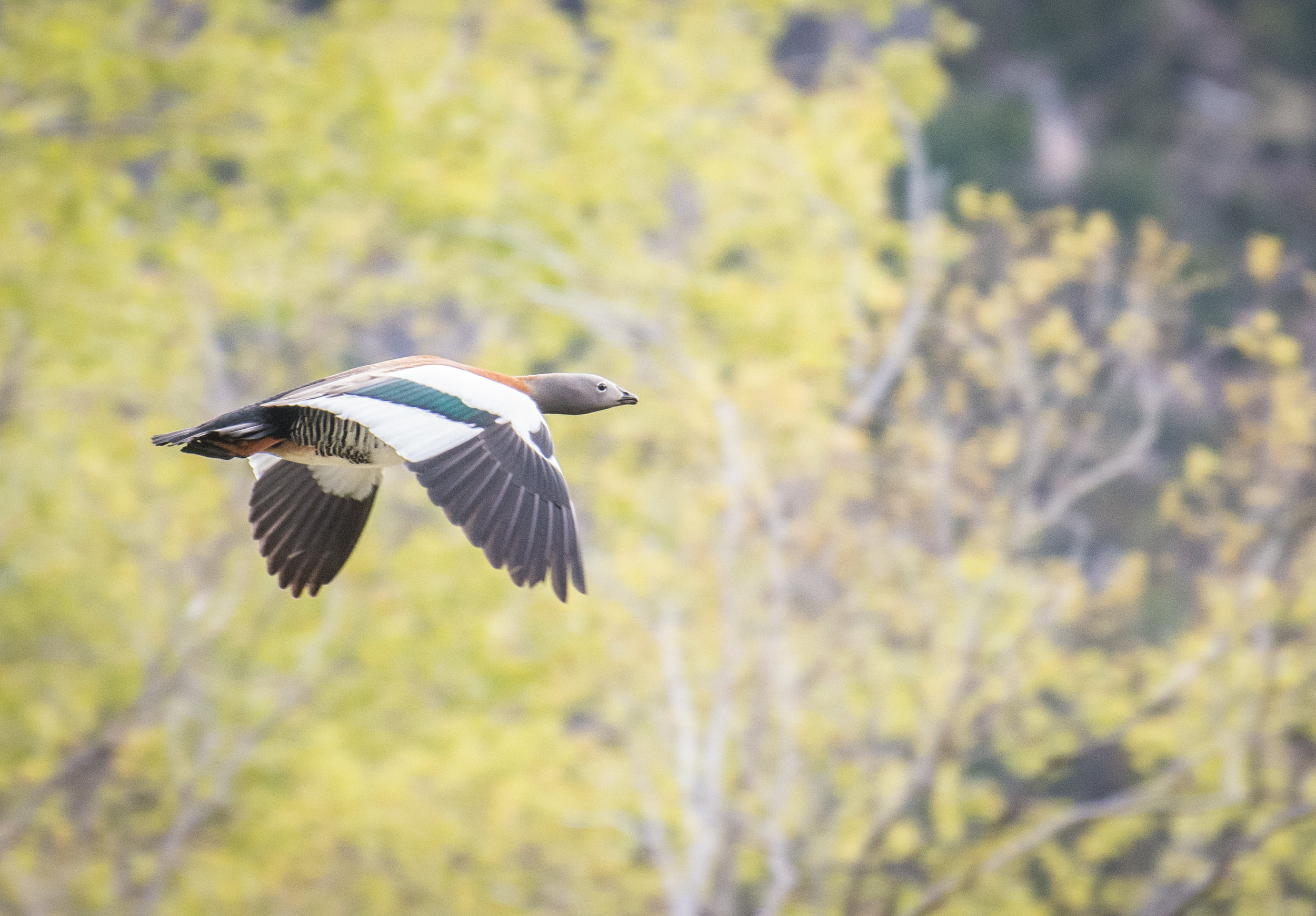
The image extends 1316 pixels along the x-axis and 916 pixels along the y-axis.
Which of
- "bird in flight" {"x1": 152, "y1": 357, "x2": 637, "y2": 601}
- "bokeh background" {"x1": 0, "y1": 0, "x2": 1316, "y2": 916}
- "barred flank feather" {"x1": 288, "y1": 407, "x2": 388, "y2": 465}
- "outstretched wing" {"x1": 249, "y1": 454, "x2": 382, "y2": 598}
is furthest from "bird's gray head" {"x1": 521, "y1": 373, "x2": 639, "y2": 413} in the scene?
"bokeh background" {"x1": 0, "y1": 0, "x2": 1316, "y2": 916}

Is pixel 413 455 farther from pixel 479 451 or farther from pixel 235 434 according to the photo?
pixel 235 434

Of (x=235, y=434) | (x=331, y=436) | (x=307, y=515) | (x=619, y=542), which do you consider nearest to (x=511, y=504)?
(x=331, y=436)

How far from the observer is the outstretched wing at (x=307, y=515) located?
6.43m

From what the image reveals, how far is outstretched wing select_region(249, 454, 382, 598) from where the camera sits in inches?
253

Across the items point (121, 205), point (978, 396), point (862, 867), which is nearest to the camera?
point (862, 867)

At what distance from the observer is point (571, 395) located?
596 cm

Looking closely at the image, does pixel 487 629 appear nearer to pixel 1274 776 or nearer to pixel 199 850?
pixel 199 850

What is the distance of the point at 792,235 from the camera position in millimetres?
18500

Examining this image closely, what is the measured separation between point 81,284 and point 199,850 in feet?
14.9

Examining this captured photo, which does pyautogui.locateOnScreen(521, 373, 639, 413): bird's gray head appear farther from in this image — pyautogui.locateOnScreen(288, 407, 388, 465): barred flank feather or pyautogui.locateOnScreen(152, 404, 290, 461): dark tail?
pyautogui.locateOnScreen(152, 404, 290, 461): dark tail

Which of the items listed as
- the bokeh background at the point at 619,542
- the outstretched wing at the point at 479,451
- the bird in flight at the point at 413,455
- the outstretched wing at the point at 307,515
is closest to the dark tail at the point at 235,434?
the bird in flight at the point at 413,455

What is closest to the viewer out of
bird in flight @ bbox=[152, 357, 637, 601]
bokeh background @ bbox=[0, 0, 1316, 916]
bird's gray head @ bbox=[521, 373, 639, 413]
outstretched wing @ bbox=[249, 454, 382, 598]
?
bird in flight @ bbox=[152, 357, 637, 601]

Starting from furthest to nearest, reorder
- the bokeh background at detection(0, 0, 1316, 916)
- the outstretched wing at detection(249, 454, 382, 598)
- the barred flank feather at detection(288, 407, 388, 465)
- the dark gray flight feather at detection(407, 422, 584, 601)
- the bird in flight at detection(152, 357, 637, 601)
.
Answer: the bokeh background at detection(0, 0, 1316, 916) < the outstretched wing at detection(249, 454, 382, 598) < the barred flank feather at detection(288, 407, 388, 465) < the bird in flight at detection(152, 357, 637, 601) < the dark gray flight feather at detection(407, 422, 584, 601)

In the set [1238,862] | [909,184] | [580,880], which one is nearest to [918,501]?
[1238,862]
